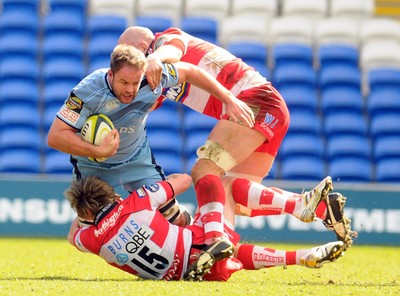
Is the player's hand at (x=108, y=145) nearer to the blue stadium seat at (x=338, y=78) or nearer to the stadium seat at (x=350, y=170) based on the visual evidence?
the stadium seat at (x=350, y=170)

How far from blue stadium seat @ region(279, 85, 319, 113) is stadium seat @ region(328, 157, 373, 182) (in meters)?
1.01

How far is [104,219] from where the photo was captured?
286 inches

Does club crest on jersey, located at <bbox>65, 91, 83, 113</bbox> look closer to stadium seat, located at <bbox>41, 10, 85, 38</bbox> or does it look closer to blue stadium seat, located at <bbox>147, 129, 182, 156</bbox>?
blue stadium seat, located at <bbox>147, 129, 182, 156</bbox>

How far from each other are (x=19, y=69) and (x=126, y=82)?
8.66 metres

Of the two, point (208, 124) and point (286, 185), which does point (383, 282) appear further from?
point (208, 124)

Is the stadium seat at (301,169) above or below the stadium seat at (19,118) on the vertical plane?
below

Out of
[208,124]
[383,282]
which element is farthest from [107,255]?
[208,124]

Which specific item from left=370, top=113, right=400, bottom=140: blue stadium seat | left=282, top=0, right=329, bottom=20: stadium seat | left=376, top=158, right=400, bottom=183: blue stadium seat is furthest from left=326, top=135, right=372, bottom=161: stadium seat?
left=282, top=0, right=329, bottom=20: stadium seat

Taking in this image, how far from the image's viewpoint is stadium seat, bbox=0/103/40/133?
15055mm

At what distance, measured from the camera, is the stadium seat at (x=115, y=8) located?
16344mm

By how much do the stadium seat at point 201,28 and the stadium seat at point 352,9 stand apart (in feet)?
6.65

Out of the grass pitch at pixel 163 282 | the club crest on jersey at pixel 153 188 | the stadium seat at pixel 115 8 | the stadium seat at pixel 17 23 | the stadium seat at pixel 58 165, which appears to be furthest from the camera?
the stadium seat at pixel 115 8

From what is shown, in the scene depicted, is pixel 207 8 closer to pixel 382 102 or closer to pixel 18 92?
pixel 382 102

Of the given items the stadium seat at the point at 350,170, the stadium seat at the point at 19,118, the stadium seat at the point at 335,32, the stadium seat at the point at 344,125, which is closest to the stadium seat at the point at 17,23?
the stadium seat at the point at 19,118
